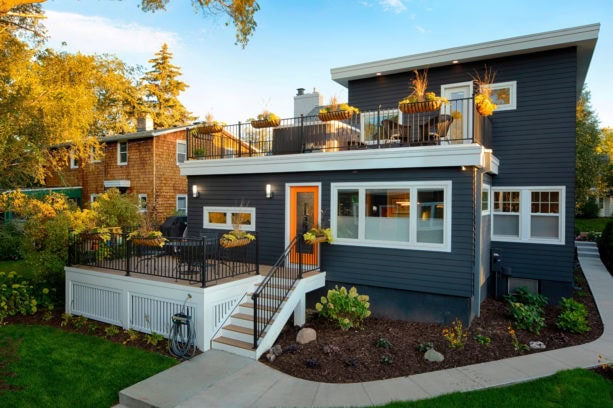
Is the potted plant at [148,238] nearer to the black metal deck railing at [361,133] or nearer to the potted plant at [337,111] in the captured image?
the black metal deck railing at [361,133]

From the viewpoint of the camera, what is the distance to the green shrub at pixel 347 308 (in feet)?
24.0

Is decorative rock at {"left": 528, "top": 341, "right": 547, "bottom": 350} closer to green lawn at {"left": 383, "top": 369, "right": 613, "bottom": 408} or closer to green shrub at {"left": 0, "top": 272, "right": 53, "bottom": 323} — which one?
green lawn at {"left": 383, "top": 369, "right": 613, "bottom": 408}

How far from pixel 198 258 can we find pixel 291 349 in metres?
2.75

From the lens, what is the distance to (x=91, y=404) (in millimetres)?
5125

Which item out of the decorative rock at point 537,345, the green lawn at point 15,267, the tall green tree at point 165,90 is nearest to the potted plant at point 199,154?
the green lawn at point 15,267

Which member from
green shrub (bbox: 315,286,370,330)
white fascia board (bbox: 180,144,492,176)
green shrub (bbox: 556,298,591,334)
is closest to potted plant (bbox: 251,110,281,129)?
white fascia board (bbox: 180,144,492,176)

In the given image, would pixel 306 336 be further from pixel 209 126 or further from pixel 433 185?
pixel 209 126

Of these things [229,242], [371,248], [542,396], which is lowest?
[542,396]

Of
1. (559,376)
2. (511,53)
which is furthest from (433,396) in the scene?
(511,53)

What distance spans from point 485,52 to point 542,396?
25.4ft

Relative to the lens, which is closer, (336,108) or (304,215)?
(336,108)

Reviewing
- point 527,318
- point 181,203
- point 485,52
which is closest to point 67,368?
point 527,318

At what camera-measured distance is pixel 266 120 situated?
31.0 feet

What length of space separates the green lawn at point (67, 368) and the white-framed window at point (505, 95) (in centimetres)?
937
